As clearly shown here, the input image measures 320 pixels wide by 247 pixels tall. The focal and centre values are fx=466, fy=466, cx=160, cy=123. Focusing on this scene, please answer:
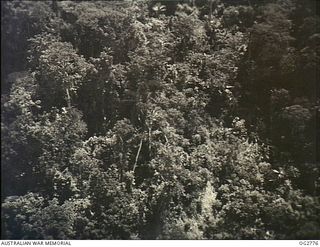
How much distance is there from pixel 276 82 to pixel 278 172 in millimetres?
852

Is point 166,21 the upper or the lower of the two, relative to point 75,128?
upper

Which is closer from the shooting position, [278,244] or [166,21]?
[278,244]

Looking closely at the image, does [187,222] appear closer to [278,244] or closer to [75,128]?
[278,244]

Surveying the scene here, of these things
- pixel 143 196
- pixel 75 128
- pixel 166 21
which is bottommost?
pixel 143 196

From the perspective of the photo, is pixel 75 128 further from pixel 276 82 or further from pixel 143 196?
pixel 276 82

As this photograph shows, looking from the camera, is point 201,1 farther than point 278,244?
Yes

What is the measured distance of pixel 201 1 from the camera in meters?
4.55

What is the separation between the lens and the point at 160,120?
4426 millimetres

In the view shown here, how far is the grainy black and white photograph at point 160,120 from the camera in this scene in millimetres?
4332

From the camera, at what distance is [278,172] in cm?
434

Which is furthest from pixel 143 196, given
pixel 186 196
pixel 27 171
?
pixel 27 171

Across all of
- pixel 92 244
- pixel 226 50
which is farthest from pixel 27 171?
pixel 226 50

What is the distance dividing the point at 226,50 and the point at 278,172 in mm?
1262

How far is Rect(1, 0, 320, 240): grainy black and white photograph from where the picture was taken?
433 cm
